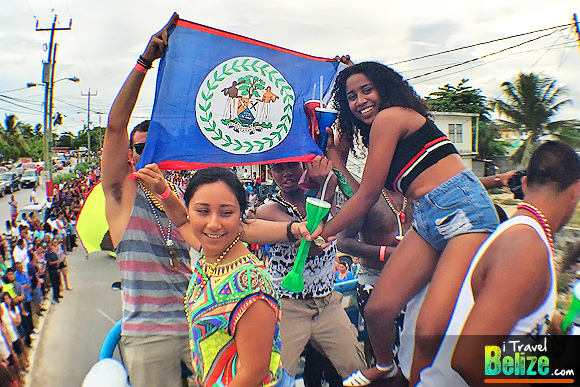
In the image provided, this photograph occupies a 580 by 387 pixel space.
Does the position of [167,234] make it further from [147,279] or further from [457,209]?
[457,209]

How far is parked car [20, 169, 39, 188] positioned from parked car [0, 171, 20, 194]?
21 centimetres

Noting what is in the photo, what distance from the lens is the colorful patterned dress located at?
1.46 metres

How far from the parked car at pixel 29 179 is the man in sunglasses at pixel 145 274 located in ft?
74.3

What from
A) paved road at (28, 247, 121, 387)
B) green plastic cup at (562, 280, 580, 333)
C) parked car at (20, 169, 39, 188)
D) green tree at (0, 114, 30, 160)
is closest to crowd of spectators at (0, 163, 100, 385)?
paved road at (28, 247, 121, 387)

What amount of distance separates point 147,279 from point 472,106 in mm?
1566

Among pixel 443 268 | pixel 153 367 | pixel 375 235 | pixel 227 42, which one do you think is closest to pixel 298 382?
pixel 153 367

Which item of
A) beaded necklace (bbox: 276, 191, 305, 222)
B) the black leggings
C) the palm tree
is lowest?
the black leggings

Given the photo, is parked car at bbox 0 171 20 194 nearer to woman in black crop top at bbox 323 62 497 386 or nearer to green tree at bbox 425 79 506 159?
woman in black crop top at bbox 323 62 497 386

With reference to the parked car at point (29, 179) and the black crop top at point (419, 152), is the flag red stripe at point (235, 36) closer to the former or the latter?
the black crop top at point (419, 152)

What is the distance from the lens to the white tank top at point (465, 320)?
1.45 meters

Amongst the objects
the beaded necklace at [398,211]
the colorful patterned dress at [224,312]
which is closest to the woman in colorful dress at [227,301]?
the colorful patterned dress at [224,312]

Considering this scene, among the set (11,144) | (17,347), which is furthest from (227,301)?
(11,144)

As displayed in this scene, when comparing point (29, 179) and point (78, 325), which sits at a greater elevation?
point (29, 179)

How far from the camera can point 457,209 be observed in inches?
63.7
